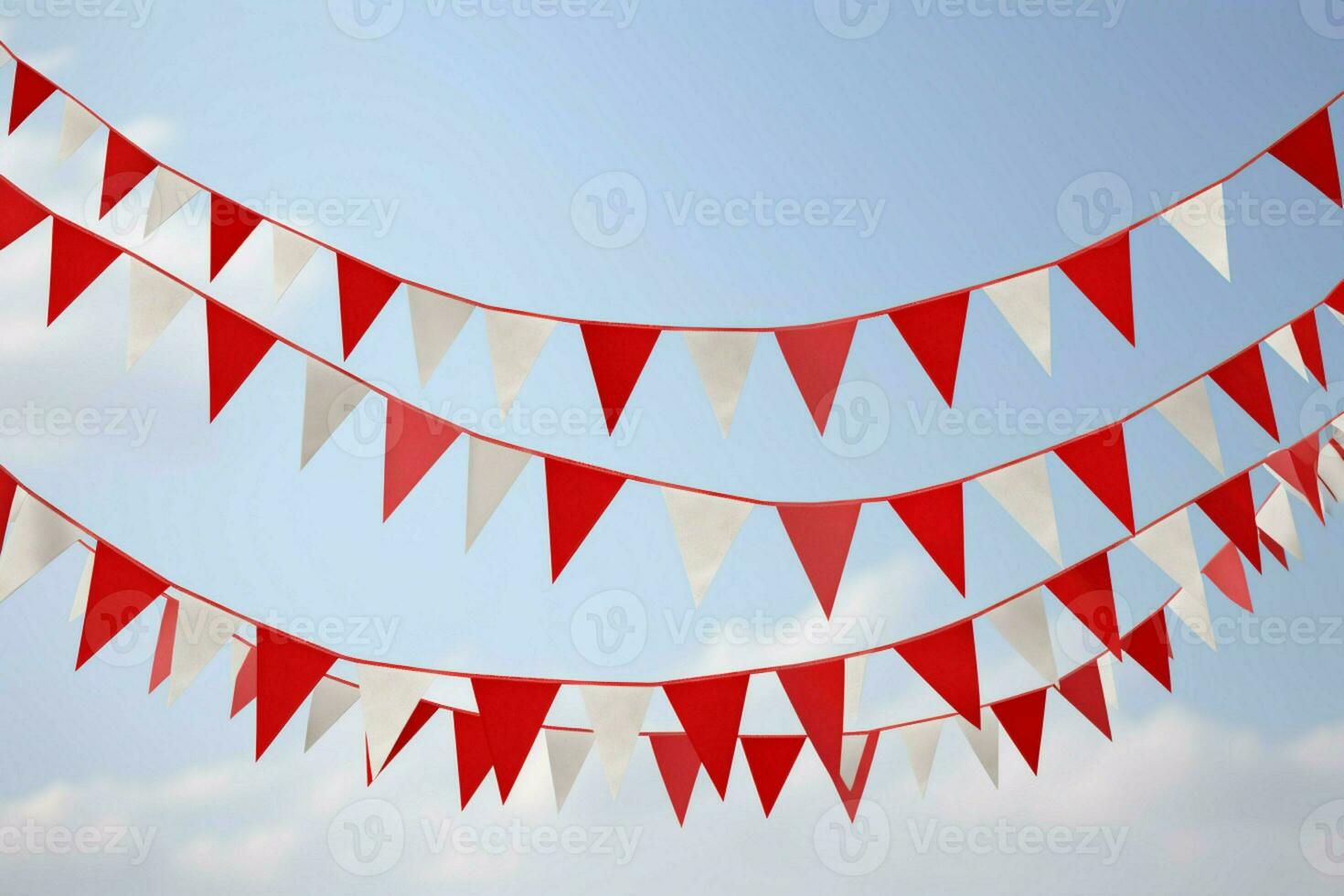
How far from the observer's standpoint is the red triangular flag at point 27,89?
6.93ft

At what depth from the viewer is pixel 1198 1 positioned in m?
4.08

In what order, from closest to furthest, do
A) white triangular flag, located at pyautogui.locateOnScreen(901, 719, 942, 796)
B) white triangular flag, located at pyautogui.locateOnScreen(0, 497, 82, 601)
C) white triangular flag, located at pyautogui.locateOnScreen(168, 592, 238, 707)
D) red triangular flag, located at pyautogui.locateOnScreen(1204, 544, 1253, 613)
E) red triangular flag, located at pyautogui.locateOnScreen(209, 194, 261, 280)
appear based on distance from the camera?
white triangular flag, located at pyautogui.locateOnScreen(0, 497, 82, 601) < red triangular flag, located at pyautogui.locateOnScreen(209, 194, 261, 280) < white triangular flag, located at pyautogui.locateOnScreen(168, 592, 238, 707) < red triangular flag, located at pyautogui.locateOnScreen(1204, 544, 1253, 613) < white triangular flag, located at pyautogui.locateOnScreen(901, 719, 942, 796)

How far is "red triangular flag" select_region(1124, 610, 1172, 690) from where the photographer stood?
7.71 feet

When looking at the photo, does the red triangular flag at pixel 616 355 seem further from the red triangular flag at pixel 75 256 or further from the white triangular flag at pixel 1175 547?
the white triangular flag at pixel 1175 547

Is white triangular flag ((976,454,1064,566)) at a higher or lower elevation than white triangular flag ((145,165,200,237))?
lower

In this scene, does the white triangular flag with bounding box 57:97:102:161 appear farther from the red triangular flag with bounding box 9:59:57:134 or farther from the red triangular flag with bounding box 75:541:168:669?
the red triangular flag with bounding box 75:541:168:669

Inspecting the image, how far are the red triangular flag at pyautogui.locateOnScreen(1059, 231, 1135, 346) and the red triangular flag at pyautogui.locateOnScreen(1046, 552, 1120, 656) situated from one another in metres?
0.40

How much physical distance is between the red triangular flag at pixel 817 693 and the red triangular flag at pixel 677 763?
512mm

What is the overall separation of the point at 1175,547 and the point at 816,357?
2.46 ft

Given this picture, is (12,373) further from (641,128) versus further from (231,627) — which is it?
(231,627)

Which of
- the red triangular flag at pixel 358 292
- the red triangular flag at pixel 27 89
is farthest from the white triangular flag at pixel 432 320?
the red triangular flag at pixel 27 89

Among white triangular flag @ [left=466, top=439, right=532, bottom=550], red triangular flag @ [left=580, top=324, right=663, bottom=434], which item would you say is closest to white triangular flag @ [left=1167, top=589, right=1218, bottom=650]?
red triangular flag @ [left=580, top=324, right=663, bottom=434]

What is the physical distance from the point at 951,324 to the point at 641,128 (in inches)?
108

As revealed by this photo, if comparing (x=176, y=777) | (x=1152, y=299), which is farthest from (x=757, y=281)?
(x=176, y=777)
